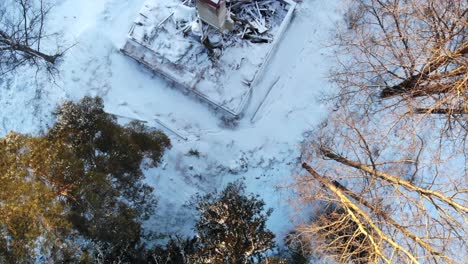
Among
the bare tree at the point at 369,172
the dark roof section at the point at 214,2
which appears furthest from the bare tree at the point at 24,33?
the bare tree at the point at 369,172

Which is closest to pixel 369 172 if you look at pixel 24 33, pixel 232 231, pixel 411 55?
pixel 411 55

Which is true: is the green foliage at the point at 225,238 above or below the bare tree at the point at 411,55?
below

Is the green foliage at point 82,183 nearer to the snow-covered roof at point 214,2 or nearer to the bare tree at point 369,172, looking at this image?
the snow-covered roof at point 214,2

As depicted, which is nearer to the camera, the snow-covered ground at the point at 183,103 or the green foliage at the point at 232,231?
the green foliage at the point at 232,231

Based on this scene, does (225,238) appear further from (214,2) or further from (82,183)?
(214,2)

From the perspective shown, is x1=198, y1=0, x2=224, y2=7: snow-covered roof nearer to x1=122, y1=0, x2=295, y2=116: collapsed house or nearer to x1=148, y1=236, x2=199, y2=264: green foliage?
x1=122, y1=0, x2=295, y2=116: collapsed house

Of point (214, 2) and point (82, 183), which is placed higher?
point (214, 2)

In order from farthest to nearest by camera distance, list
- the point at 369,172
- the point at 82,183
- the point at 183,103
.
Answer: the point at 183,103, the point at 369,172, the point at 82,183

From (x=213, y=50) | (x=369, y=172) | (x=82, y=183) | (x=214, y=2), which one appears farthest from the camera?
(x=213, y=50)
